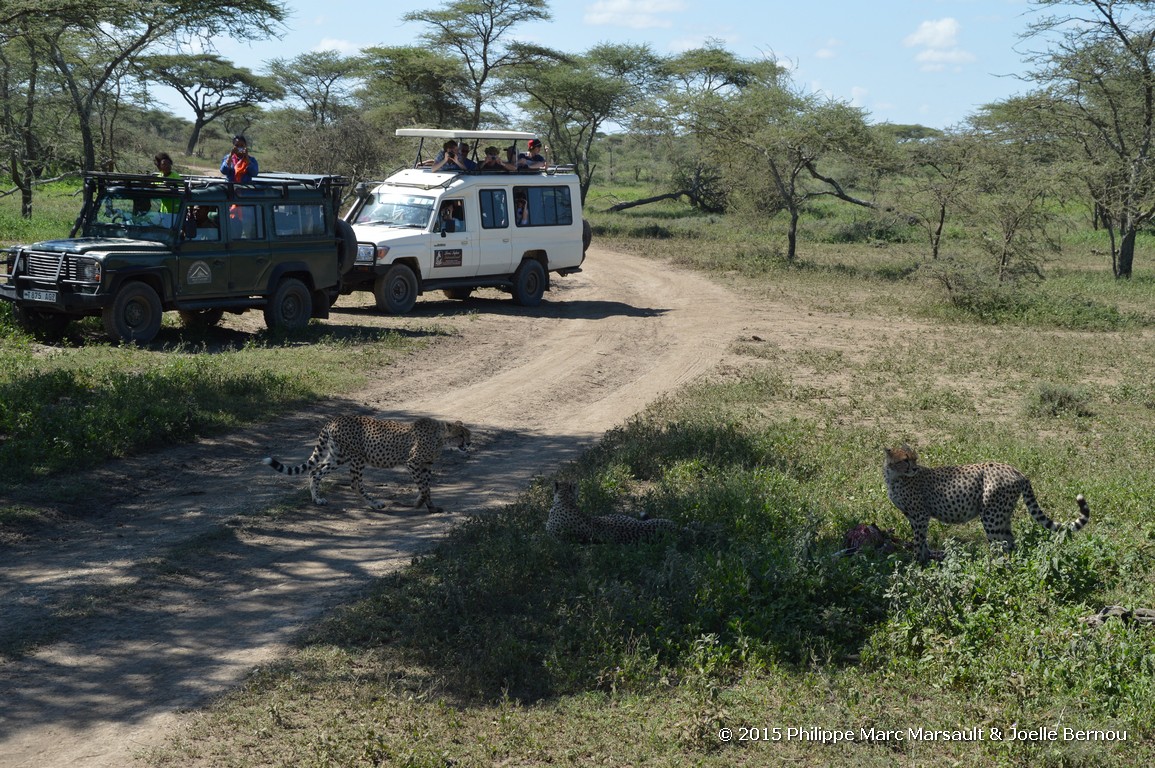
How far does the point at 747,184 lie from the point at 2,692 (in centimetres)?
2744

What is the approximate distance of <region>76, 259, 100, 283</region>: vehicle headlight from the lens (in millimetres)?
12695

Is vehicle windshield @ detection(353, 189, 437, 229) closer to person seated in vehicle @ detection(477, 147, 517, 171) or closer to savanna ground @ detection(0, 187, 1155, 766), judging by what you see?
person seated in vehicle @ detection(477, 147, 517, 171)

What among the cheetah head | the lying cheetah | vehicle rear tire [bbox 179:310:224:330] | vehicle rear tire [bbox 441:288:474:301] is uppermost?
vehicle rear tire [bbox 441:288:474:301]

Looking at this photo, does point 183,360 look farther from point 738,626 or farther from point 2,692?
point 738,626

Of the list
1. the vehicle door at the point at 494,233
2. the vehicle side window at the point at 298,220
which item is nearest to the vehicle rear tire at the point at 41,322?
the vehicle side window at the point at 298,220

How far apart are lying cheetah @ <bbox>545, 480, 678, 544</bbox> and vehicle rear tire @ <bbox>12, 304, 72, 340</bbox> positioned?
879 cm

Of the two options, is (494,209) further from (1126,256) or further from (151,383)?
(1126,256)

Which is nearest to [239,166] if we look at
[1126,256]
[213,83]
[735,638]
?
[735,638]

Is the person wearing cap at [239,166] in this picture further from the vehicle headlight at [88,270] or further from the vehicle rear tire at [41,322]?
the vehicle rear tire at [41,322]

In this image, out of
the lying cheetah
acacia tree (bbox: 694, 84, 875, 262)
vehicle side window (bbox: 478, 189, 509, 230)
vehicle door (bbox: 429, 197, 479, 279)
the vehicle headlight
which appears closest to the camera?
the lying cheetah

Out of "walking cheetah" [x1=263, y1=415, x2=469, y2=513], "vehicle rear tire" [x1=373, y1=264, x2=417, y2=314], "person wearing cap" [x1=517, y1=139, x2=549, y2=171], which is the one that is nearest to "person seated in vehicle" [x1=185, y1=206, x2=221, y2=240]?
"vehicle rear tire" [x1=373, y1=264, x2=417, y2=314]

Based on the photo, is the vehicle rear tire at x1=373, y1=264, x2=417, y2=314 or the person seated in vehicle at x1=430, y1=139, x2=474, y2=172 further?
the person seated in vehicle at x1=430, y1=139, x2=474, y2=172

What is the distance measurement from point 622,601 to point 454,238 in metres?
12.9

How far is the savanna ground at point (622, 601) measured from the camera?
4762mm
